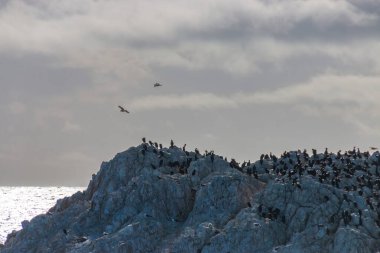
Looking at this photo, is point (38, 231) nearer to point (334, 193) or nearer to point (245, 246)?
point (245, 246)

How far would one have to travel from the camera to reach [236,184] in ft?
343

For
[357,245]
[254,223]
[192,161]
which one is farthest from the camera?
[192,161]

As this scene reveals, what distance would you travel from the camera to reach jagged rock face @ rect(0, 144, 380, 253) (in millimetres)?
94312

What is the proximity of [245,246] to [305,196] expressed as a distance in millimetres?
11100

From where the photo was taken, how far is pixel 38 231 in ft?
352

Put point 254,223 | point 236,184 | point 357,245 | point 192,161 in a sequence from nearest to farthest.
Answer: point 357,245, point 254,223, point 236,184, point 192,161

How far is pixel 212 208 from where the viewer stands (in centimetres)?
10175

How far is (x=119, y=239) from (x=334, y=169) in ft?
104

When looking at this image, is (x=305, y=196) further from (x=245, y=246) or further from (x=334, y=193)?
(x=245, y=246)

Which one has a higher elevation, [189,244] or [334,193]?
[334,193]

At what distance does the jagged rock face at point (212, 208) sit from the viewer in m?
94.3

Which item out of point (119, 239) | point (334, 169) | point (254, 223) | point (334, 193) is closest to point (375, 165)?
point (334, 169)

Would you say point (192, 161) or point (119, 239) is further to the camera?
point (192, 161)

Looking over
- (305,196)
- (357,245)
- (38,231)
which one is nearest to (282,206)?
(305,196)
